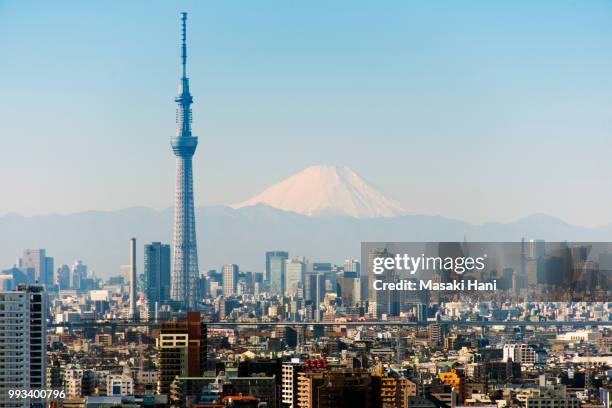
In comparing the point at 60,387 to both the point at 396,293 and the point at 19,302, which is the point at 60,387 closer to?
the point at 19,302

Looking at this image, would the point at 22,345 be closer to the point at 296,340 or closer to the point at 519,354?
the point at 519,354

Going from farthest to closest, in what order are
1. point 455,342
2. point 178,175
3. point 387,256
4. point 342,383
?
point 178,175 → point 455,342 → point 387,256 → point 342,383

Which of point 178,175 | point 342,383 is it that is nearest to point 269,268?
point 178,175

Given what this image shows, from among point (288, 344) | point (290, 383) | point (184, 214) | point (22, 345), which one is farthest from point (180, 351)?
point (184, 214)

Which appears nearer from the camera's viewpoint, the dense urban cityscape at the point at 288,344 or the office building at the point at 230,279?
the dense urban cityscape at the point at 288,344

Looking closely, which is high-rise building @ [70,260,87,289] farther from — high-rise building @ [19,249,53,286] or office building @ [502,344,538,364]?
office building @ [502,344,538,364]

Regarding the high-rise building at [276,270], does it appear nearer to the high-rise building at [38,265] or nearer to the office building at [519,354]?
the high-rise building at [38,265]

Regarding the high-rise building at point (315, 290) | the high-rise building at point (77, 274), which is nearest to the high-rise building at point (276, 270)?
the high-rise building at point (315, 290)
